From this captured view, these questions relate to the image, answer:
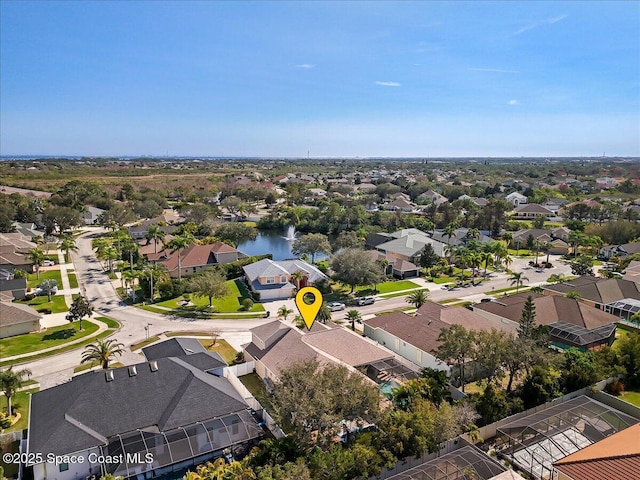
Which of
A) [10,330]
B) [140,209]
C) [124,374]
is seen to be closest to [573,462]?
[124,374]

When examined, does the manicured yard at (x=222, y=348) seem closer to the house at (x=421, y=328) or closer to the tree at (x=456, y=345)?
the house at (x=421, y=328)

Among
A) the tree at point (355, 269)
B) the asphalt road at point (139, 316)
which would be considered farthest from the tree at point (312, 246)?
the asphalt road at point (139, 316)

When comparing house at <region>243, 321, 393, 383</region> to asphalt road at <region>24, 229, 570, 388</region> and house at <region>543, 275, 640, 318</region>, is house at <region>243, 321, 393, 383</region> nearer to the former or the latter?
asphalt road at <region>24, 229, 570, 388</region>

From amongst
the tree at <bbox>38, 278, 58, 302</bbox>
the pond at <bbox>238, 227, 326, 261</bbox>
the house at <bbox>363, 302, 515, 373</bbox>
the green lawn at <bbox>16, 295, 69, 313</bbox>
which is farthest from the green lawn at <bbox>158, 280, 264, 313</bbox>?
the pond at <bbox>238, 227, 326, 261</bbox>

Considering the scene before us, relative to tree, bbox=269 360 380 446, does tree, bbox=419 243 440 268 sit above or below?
below

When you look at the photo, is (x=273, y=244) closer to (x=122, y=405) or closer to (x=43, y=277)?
(x=43, y=277)

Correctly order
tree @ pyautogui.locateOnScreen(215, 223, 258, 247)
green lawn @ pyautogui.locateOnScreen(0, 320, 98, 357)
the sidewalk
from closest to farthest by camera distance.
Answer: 1. the sidewalk
2. green lawn @ pyautogui.locateOnScreen(0, 320, 98, 357)
3. tree @ pyautogui.locateOnScreen(215, 223, 258, 247)
